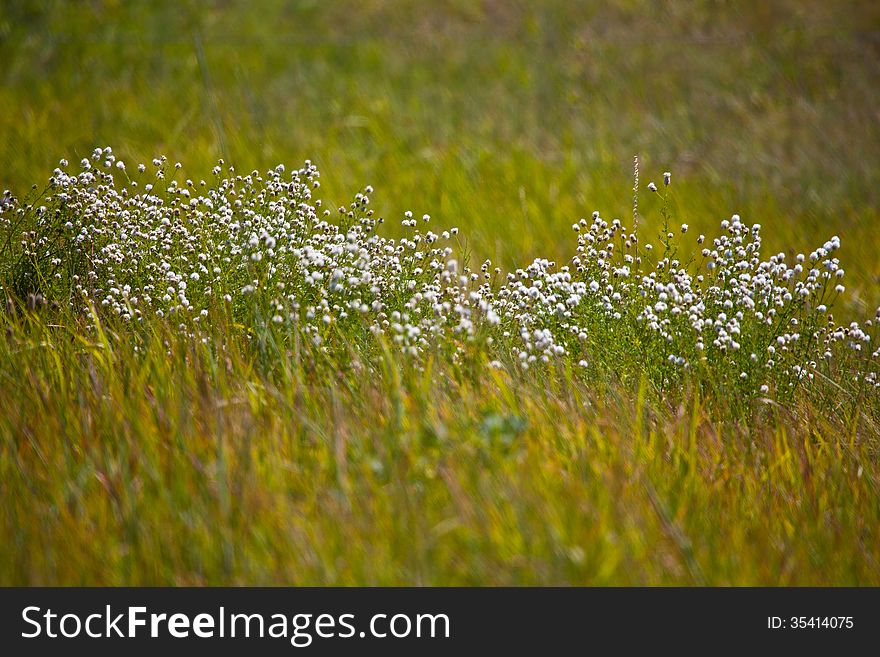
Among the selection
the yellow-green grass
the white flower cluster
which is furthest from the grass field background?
the white flower cluster

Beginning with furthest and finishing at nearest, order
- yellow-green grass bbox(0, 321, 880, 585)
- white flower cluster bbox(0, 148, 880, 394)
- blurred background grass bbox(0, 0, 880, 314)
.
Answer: blurred background grass bbox(0, 0, 880, 314) < white flower cluster bbox(0, 148, 880, 394) < yellow-green grass bbox(0, 321, 880, 585)

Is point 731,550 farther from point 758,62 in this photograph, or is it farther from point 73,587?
point 758,62

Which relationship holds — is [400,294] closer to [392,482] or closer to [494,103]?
[392,482]

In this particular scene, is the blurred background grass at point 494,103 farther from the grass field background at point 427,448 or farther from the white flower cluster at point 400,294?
the white flower cluster at point 400,294

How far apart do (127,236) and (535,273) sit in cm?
213

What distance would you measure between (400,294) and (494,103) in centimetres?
605

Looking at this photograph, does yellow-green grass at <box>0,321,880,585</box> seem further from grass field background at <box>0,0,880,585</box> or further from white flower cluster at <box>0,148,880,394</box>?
white flower cluster at <box>0,148,880,394</box>

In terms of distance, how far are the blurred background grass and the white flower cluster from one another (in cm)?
260

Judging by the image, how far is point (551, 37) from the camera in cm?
1127

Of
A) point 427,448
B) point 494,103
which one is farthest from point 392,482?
point 494,103

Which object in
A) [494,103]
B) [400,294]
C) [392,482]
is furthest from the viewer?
[494,103]

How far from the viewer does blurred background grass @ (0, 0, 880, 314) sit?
7.88 meters

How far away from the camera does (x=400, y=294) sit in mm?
4336

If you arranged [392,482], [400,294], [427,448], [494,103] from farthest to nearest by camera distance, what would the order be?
[494,103] → [400,294] → [427,448] → [392,482]
